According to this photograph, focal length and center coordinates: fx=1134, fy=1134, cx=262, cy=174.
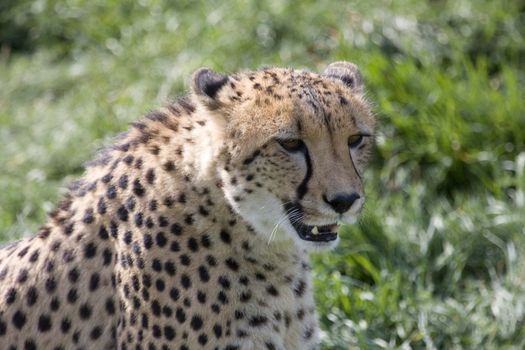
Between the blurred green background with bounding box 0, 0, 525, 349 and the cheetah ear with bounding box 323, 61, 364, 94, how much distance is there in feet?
3.32

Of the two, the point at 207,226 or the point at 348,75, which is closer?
the point at 207,226

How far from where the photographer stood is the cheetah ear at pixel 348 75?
11.1 feet

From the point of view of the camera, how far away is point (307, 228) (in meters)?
3.11

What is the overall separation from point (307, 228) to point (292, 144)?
24cm

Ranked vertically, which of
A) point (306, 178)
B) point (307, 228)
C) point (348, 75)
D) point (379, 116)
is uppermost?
point (348, 75)

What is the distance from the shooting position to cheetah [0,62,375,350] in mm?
3064

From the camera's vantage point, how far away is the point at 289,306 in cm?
330

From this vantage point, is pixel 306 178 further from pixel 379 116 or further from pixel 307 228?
pixel 379 116

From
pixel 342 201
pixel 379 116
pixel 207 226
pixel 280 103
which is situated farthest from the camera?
pixel 379 116

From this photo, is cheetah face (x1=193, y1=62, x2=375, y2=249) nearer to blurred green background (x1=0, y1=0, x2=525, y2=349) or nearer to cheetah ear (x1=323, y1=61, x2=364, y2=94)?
cheetah ear (x1=323, y1=61, x2=364, y2=94)

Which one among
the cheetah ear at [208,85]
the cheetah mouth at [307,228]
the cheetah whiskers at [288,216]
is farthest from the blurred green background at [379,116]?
the cheetah whiskers at [288,216]

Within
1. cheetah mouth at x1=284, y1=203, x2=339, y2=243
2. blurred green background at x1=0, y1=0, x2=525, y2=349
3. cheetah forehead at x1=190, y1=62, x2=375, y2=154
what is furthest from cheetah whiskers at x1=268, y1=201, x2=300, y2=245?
blurred green background at x1=0, y1=0, x2=525, y2=349

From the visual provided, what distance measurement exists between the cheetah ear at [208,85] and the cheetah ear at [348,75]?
1.15 feet

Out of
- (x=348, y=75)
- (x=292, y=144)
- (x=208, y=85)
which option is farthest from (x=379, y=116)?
(x=292, y=144)
